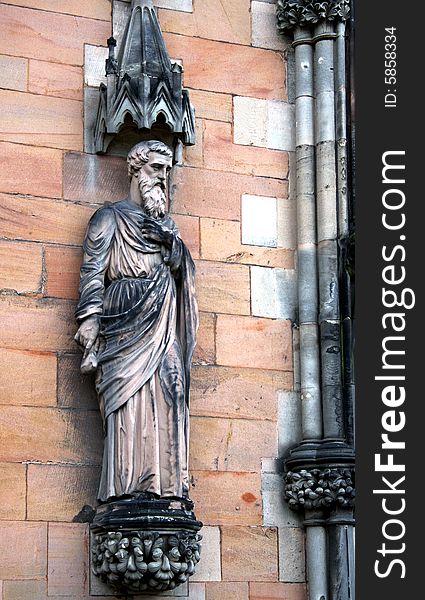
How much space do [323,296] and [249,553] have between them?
1722 millimetres

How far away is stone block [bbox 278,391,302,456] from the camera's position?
10.4 metres

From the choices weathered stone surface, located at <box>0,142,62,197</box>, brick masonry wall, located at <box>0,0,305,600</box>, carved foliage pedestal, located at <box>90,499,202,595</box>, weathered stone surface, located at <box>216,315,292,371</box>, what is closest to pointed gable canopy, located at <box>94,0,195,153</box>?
brick masonry wall, located at <box>0,0,305,600</box>

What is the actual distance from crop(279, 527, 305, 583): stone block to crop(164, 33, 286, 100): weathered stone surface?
289 cm

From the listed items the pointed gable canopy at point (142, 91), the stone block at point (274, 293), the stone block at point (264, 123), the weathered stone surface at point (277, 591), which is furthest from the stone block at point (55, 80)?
the weathered stone surface at point (277, 591)

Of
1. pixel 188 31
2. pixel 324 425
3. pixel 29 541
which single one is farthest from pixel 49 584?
pixel 188 31

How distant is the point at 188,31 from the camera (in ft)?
35.3

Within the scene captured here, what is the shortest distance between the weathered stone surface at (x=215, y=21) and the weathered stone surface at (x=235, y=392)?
7.38 ft

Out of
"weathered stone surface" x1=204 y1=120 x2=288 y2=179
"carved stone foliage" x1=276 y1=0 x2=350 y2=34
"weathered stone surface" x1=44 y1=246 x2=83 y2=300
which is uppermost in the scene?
"carved stone foliage" x1=276 y1=0 x2=350 y2=34

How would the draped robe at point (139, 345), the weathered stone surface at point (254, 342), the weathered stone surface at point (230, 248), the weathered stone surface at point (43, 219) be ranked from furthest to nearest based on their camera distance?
the weathered stone surface at point (230, 248) < the weathered stone surface at point (254, 342) < the weathered stone surface at point (43, 219) < the draped robe at point (139, 345)

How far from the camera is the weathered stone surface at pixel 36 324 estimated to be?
383 inches

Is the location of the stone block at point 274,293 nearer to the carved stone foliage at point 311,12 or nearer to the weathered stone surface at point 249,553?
the weathered stone surface at point 249,553

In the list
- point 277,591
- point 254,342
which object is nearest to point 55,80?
Answer: point 254,342

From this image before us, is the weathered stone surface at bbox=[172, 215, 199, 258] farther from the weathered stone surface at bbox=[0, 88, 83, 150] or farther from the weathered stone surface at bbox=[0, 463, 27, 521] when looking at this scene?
the weathered stone surface at bbox=[0, 463, 27, 521]

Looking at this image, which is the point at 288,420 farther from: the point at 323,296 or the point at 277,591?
the point at 277,591
